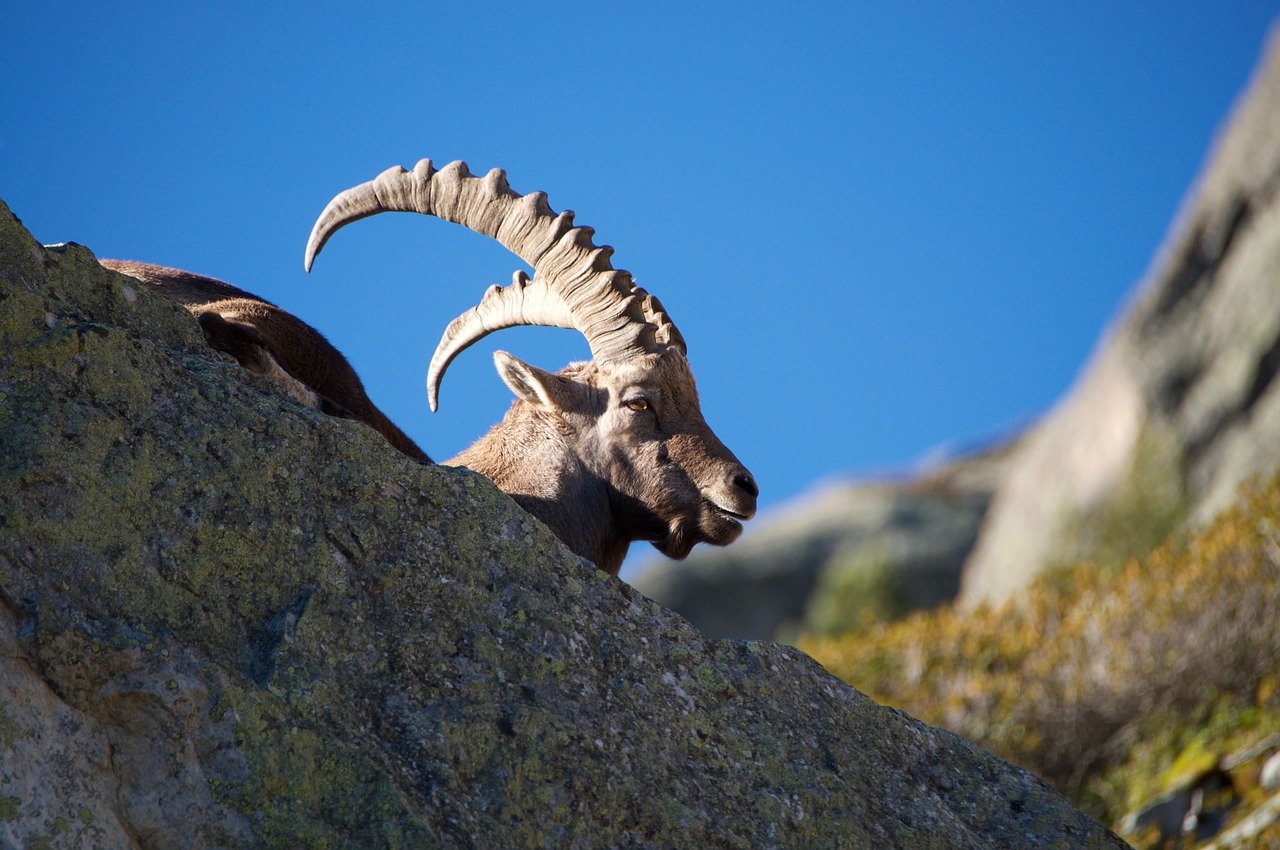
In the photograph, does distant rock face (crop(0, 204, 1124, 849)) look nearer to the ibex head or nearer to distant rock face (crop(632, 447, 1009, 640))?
the ibex head

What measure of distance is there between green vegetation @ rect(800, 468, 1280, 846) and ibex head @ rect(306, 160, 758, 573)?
5.64 meters

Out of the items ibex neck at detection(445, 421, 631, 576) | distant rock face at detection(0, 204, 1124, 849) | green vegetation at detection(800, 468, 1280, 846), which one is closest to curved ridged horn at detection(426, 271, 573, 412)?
ibex neck at detection(445, 421, 631, 576)

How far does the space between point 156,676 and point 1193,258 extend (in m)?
23.9

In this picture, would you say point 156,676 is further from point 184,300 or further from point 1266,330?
point 1266,330

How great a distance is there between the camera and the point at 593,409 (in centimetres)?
724

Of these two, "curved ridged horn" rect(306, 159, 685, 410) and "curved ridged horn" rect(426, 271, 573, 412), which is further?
"curved ridged horn" rect(426, 271, 573, 412)

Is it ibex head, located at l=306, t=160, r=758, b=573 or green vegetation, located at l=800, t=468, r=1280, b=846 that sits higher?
green vegetation, located at l=800, t=468, r=1280, b=846

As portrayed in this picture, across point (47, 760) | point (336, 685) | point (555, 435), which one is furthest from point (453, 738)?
point (555, 435)

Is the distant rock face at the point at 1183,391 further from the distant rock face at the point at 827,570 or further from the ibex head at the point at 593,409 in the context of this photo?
the ibex head at the point at 593,409

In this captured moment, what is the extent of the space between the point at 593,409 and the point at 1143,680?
7.09 metres

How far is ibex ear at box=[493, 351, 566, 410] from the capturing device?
718 centimetres

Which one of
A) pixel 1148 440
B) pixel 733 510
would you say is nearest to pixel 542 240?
pixel 733 510

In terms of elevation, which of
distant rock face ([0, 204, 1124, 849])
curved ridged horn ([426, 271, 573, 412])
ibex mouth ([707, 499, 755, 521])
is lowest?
distant rock face ([0, 204, 1124, 849])

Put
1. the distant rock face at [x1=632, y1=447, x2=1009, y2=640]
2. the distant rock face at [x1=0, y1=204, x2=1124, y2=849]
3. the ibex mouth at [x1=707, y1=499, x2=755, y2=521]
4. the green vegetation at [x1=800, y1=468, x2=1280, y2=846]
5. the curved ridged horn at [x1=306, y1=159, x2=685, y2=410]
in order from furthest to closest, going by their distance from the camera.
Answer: the distant rock face at [x1=632, y1=447, x2=1009, y2=640] < the green vegetation at [x1=800, y1=468, x2=1280, y2=846] < the curved ridged horn at [x1=306, y1=159, x2=685, y2=410] < the ibex mouth at [x1=707, y1=499, x2=755, y2=521] < the distant rock face at [x1=0, y1=204, x2=1124, y2=849]
